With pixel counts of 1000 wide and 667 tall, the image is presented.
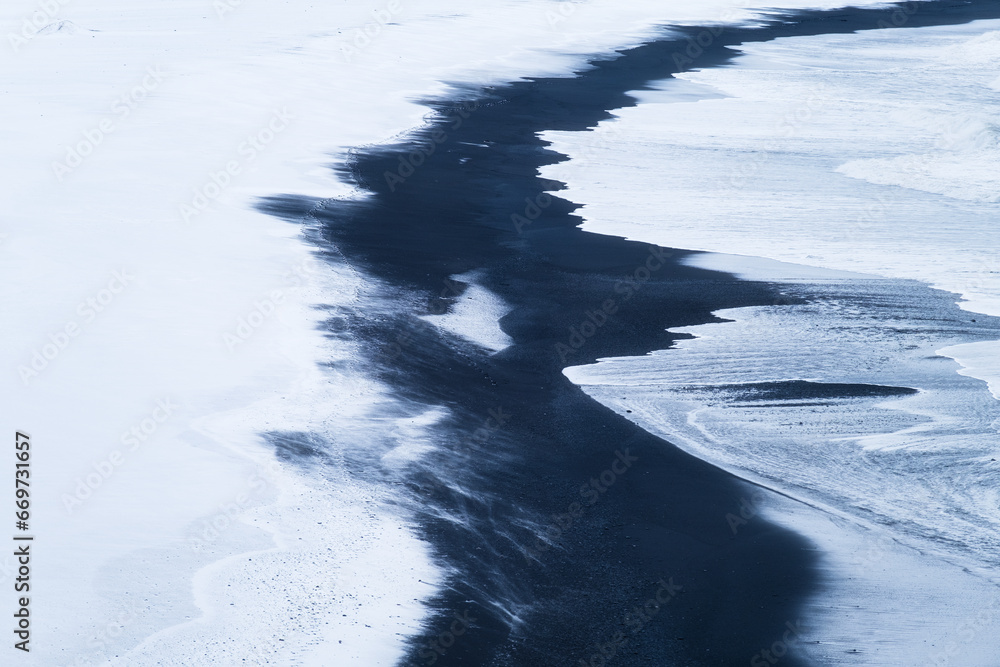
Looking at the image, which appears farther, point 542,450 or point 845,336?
point 845,336

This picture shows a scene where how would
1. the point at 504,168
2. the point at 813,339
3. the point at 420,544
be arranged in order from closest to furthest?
the point at 420,544
the point at 813,339
the point at 504,168

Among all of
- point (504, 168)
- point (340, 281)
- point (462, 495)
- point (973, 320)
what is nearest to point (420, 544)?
point (462, 495)

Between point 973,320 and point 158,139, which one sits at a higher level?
point 158,139

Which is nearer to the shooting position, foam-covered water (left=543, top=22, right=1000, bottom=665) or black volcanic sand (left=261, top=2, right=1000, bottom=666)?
black volcanic sand (left=261, top=2, right=1000, bottom=666)

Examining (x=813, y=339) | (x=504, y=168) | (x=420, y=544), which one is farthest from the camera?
(x=504, y=168)

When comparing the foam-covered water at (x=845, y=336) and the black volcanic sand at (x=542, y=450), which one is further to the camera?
the foam-covered water at (x=845, y=336)

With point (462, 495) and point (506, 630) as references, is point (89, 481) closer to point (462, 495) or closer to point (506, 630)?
point (462, 495)

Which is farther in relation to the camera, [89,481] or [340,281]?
[340,281]

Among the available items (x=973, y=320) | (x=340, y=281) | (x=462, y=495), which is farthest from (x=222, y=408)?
(x=973, y=320)
